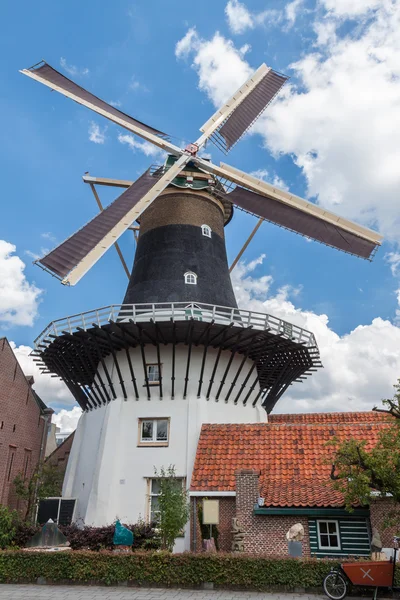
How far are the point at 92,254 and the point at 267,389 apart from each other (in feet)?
28.3

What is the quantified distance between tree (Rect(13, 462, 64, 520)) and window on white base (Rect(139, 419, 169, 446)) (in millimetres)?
5019

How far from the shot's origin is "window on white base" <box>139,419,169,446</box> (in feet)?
51.9

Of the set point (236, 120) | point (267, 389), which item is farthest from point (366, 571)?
point (236, 120)

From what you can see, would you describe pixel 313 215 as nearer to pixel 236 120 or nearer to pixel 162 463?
pixel 236 120

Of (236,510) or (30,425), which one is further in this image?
(30,425)

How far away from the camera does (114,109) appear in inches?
858

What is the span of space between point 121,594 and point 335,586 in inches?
152

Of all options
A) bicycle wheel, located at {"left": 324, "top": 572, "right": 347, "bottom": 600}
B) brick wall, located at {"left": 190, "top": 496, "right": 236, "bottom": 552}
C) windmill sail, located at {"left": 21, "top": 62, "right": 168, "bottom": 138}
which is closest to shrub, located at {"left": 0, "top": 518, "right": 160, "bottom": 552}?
brick wall, located at {"left": 190, "top": 496, "right": 236, "bottom": 552}

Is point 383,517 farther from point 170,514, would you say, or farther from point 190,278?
point 190,278

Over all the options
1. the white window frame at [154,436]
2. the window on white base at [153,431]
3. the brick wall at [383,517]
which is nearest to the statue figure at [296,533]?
the brick wall at [383,517]

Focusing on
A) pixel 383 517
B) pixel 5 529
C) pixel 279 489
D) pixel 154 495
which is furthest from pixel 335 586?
pixel 5 529

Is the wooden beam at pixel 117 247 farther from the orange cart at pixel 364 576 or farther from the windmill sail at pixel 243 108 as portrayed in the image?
the orange cart at pixel 364 576

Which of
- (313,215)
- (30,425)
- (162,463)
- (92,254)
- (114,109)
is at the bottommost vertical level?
(162,463)

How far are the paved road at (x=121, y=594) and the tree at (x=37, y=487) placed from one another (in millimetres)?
8764
